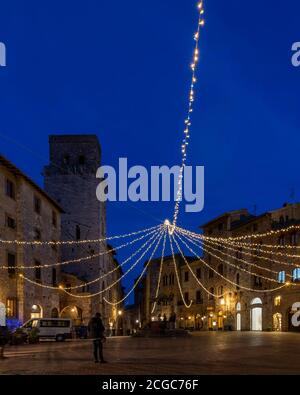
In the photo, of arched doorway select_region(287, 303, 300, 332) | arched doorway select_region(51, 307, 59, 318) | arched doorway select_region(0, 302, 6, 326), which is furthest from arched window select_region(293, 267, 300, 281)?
arched doorway select_region(0, 302, 6, 326)

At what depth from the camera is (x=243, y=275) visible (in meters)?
62.9

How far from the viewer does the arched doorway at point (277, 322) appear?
5479cm

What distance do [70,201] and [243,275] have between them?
66.9 ft

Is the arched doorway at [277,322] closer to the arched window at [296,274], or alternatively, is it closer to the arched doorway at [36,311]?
the arched window at [296,274]

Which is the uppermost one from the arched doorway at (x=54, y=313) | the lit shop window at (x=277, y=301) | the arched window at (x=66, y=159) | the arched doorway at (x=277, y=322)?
the arched window at (x=66, y=159)

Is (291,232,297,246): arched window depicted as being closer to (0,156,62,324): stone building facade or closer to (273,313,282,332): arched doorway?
(273,313,282,332): arched doorway

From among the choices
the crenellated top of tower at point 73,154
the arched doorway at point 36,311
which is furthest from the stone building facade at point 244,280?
the crenellated top of tower at point 73,154

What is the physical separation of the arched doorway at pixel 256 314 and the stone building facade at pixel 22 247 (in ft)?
73.3

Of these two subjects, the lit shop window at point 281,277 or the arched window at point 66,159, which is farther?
the arched window at point 66,159

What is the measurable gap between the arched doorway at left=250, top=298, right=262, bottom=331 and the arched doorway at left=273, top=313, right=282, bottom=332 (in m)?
3.35

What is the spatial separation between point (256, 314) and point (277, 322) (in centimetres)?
480

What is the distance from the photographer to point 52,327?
130 ft
